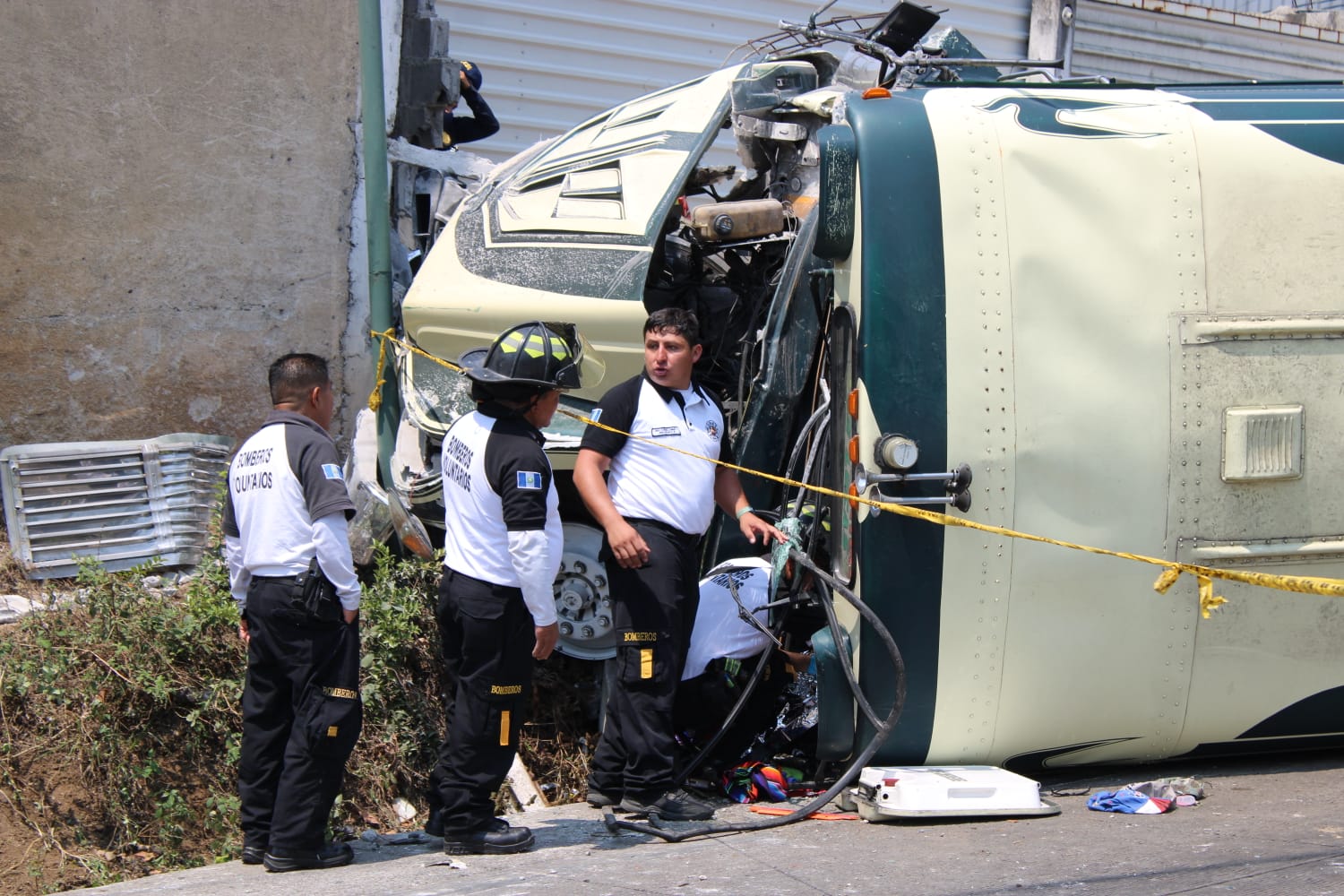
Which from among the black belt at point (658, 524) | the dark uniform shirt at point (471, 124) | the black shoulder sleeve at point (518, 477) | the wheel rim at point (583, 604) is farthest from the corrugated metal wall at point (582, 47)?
the black shoulder sleeve at point (518, 477)

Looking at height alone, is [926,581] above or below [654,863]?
above

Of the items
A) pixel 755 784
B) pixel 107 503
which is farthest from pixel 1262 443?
pixel 107 503

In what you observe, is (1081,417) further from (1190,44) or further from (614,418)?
(1190,44)

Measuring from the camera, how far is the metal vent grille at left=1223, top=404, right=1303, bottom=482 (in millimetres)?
4281

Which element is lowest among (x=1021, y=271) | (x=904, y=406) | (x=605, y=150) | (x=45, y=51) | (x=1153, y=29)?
(x=904, y=406)

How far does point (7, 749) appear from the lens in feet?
16.2

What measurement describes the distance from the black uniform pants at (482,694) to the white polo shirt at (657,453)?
615 mm

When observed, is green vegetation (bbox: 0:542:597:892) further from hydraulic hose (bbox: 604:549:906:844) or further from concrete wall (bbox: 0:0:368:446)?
concrete wall (bbox: 0:0:368:446)

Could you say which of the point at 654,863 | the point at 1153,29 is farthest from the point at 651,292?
the point at 1153,29

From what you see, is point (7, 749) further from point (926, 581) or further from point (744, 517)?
point (926, 581)

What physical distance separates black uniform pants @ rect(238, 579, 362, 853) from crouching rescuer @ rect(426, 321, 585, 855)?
1.09 ft

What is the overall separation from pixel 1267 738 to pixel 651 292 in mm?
2954

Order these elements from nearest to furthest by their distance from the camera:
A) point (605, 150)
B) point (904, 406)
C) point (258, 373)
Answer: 1. point (904, 406)
2. point (605, 150)
3. point (258, 373)

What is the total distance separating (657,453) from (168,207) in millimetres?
3786
